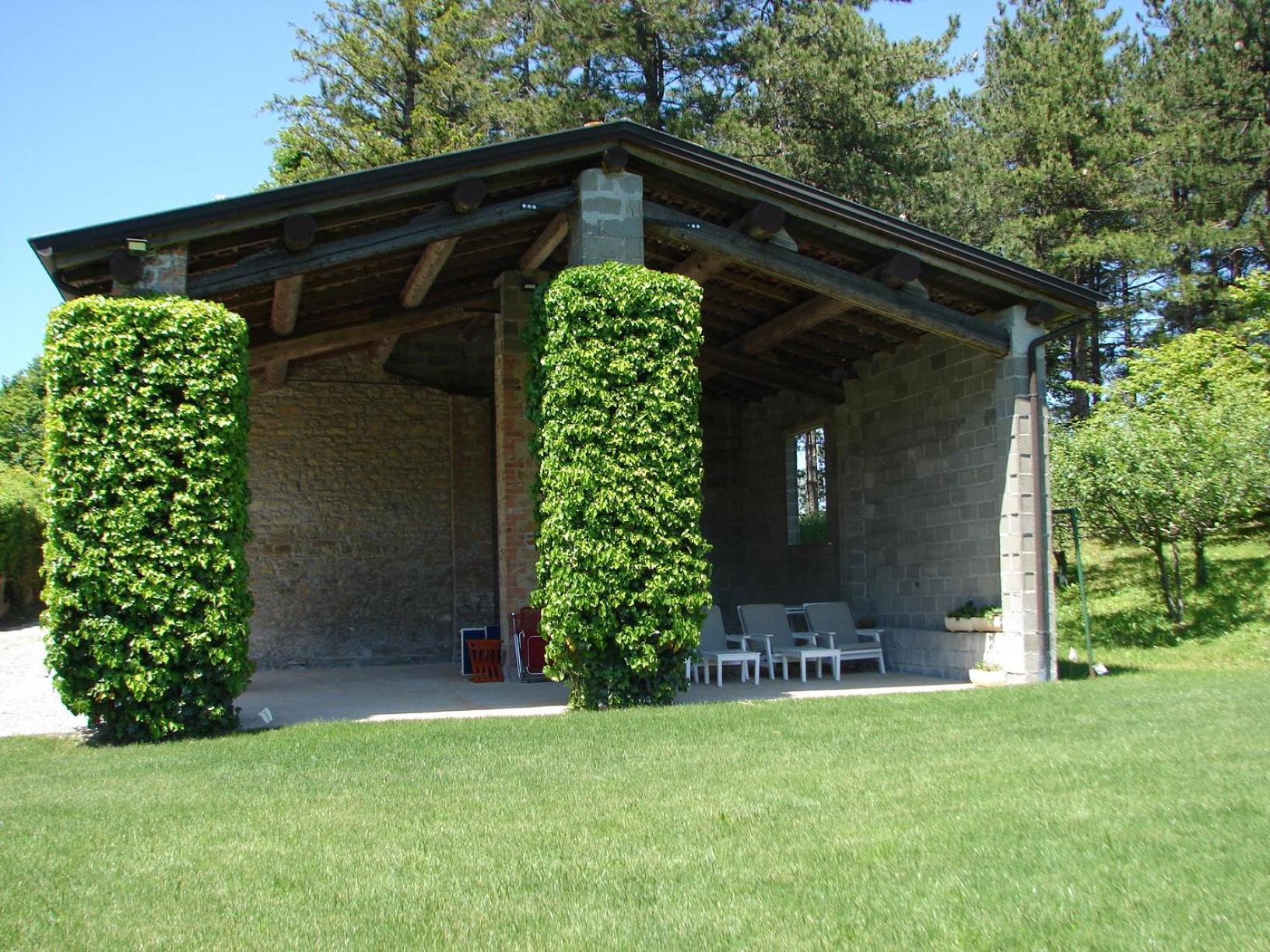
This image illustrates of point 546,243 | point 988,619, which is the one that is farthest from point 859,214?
point 988,619

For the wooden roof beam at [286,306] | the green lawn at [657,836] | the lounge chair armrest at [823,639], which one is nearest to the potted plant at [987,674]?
the lounge chair armrest at [823,639]

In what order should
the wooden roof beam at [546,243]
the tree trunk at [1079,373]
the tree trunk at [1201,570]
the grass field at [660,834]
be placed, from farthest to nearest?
the tree trunk at [1079,373] → the tree trunk at [1201,570] → the wooden roof beam at [546,243] → the grass field at [660,834]

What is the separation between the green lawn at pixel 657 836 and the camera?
359 centimetres

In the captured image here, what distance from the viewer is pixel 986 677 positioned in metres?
10.4

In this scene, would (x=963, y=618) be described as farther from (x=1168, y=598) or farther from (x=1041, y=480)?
(x=1168, y=598)

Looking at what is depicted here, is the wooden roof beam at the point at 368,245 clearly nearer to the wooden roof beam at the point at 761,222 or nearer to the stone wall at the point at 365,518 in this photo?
the wooden roof beam at the point at 761,222

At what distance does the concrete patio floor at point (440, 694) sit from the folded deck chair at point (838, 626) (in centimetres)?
29

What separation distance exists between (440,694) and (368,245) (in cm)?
409

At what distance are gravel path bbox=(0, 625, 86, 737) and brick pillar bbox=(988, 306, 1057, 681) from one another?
7.62 meters

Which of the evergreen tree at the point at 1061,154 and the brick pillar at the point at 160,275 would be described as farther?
the evergreen tree at the point at 1061,154

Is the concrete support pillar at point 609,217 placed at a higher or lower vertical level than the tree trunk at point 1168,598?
higher

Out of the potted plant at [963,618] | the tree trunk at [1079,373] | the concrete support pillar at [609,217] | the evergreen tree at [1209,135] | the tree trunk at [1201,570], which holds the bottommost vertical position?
the potted plant at [963,618]

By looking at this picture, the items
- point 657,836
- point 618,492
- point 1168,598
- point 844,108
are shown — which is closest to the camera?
point 657,836

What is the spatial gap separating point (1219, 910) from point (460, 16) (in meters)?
23.4
